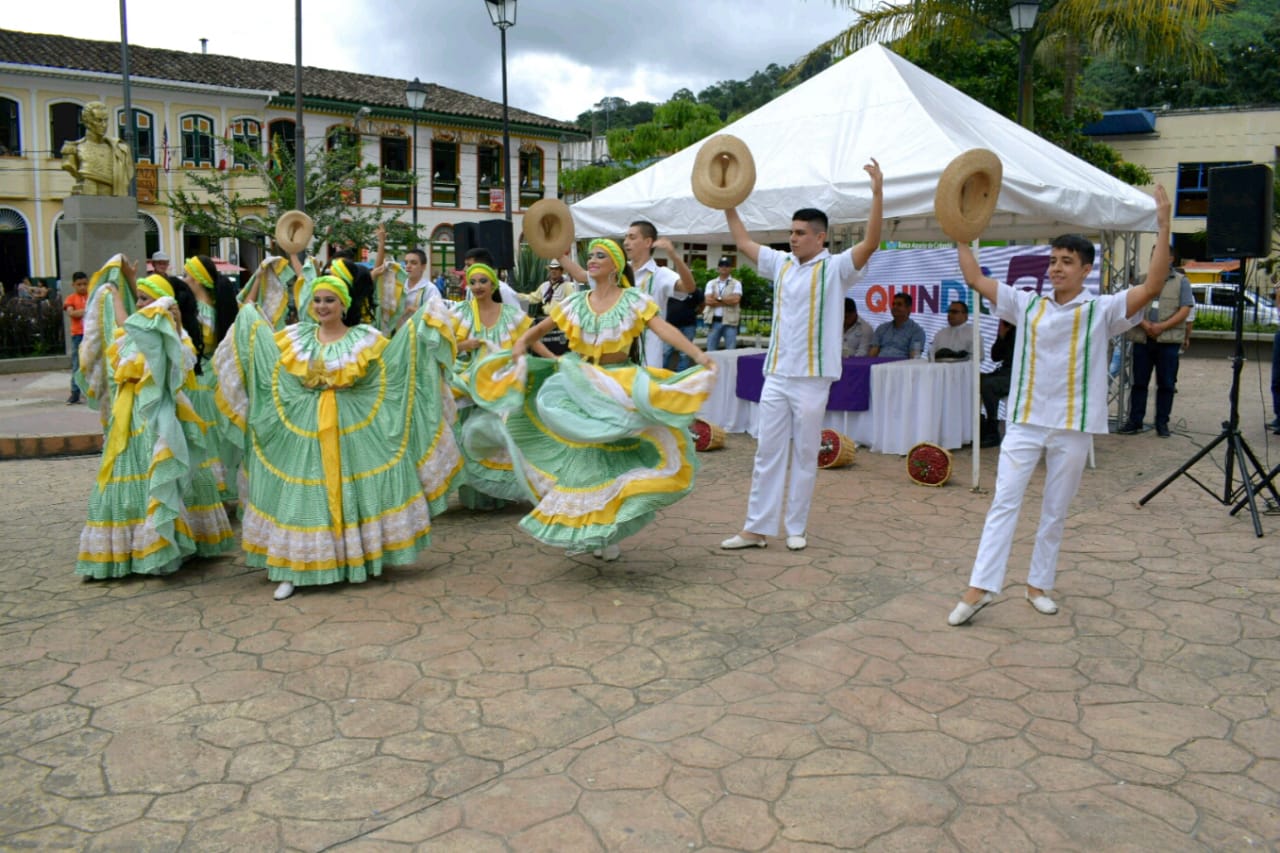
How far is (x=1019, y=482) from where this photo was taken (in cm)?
466

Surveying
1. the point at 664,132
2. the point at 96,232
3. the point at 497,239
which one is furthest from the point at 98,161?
the point at 664,132

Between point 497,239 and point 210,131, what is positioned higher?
point 210,131

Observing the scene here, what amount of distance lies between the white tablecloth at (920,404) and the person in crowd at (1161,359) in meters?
1.96

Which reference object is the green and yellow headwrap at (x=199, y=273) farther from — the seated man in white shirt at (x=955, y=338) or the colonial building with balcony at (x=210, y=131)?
the colonial building with balcony at (x=210, y=131)

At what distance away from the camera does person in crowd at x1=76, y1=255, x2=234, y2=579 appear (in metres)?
5.23

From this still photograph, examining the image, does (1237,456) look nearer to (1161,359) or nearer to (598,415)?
(1161,359)

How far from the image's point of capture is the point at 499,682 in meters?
4.09

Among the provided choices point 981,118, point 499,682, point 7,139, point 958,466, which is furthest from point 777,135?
point 7,139

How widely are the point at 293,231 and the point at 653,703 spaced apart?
4.02 m

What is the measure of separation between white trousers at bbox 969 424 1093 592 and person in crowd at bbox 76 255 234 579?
12.9 ft

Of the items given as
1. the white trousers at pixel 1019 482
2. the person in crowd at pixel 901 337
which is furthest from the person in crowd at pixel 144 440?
the person in crowd at pixel 901 337

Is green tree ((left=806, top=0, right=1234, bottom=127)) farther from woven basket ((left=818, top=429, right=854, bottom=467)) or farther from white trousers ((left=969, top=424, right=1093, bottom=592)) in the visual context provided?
white trousers ((left=969, top=424, right=1093, bottom=592))

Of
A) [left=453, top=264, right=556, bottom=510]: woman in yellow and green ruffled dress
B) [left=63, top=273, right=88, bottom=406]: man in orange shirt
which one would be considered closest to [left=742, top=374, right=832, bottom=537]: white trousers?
[left=453, top=264, right=556, bottom=510]: woman in yellow and green ruffled dress

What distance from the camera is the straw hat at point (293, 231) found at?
6332 mm
